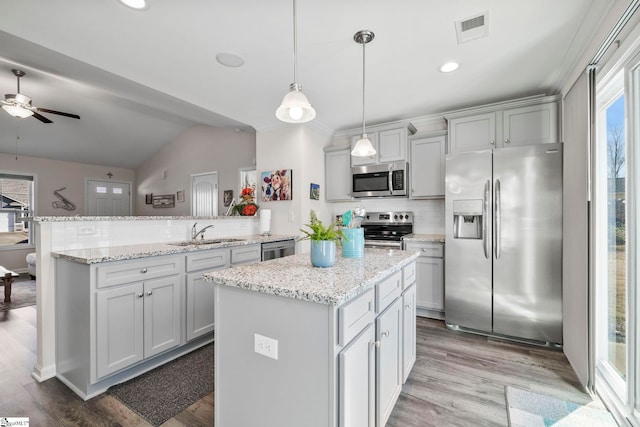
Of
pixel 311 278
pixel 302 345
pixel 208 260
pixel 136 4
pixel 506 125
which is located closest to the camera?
pixel 302 345

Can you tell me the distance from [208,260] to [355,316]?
1.82m

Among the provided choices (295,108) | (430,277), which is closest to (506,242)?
(430,277)

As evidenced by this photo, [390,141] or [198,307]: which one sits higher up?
[390,141]

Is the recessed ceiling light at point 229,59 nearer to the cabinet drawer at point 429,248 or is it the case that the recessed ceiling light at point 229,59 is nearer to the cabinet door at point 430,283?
the cabinet drawer at point 429,248

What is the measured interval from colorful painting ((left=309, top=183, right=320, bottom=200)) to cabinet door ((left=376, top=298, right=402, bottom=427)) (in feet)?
7.84

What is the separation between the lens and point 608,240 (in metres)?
1.93

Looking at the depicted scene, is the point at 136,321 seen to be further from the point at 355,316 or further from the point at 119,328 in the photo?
the point at 355,316

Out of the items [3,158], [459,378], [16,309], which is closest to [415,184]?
[459,378]

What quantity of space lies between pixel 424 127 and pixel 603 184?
2196mm

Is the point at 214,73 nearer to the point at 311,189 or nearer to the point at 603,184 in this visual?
the point at 311,189

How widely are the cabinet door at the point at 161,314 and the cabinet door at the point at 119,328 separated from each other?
0.05m

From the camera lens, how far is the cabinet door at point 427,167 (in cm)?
346

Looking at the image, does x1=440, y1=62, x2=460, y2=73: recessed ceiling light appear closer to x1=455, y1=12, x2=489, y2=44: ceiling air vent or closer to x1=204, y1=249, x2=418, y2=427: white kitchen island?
x1=455, y1=12, x2=489, y2=44: ceiling air vent

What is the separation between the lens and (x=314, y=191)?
402 centimetres
